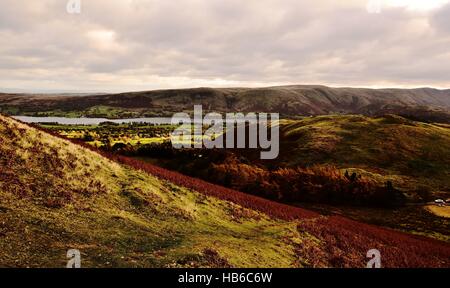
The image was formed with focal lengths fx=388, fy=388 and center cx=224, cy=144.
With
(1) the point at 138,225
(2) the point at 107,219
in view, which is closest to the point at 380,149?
(1) the point at 138,225

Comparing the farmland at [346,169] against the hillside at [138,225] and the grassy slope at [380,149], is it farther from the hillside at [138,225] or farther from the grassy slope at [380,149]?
the hillside at [138,225]

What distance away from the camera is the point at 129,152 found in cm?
7694

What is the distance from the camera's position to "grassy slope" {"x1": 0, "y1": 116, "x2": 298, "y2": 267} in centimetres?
1641

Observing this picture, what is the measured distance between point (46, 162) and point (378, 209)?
4105 cm

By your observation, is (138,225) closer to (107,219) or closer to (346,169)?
(107,219)

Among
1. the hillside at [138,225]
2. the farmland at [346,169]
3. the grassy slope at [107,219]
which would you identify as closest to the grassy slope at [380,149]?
the farmland at [346,169]

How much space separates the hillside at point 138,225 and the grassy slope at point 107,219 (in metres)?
0.05

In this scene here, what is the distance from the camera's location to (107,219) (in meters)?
20.5

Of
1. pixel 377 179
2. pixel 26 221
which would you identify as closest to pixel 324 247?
pixel 26 221

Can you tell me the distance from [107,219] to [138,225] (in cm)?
166

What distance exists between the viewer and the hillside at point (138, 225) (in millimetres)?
16672
